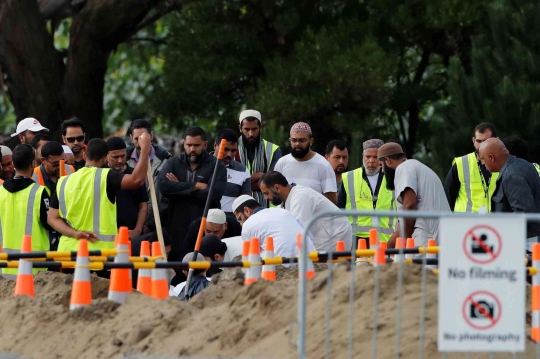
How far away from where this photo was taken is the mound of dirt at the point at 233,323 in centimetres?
766

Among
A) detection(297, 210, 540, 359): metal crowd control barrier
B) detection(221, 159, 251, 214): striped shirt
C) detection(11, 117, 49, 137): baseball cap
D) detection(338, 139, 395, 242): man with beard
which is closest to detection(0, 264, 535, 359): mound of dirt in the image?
detection(297, 210, 540, 359): metal crowd control barrier

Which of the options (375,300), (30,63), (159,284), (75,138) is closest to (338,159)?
(75,138)

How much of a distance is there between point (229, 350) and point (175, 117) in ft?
50.2

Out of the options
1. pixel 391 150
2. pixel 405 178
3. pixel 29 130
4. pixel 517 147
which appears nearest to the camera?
pixel 405 178

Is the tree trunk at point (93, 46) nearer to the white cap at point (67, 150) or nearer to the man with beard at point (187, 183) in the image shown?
the white cap at point (67, 150)

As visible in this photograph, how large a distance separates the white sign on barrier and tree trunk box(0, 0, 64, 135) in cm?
1494

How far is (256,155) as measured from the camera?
1449 cm

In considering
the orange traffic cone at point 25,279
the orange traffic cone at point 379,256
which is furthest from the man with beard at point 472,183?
the orange traffic cone at point 25,279

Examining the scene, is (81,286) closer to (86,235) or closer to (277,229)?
(86,235)

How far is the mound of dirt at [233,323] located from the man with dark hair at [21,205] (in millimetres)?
2024

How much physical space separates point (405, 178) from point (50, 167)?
3.49 metres

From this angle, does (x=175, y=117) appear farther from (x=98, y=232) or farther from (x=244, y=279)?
(x=244, y=279)

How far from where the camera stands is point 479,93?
65.9ft

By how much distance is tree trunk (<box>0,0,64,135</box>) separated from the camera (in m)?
20.9
